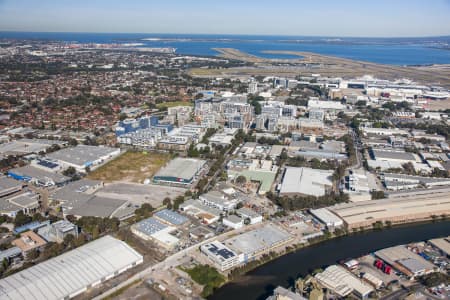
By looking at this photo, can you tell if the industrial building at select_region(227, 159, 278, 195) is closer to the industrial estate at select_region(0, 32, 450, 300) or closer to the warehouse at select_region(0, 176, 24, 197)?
the industrial estate at select_region(0, 32, 450, 300)

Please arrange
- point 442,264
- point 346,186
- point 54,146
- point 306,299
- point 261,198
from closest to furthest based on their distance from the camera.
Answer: point 306,299
point 442,264
point 261,198
point 346,186
point 54,146

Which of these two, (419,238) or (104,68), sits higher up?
(104,68)

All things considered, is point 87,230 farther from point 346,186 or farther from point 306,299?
point 346,186

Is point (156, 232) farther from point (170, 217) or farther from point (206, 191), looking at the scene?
point (206, 191)

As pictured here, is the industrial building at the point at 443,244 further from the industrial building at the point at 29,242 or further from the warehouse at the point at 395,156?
the industrial building at the point at 29,242

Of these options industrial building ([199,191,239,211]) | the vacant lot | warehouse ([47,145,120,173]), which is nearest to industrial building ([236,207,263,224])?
industrial building ([199,191,239,211])

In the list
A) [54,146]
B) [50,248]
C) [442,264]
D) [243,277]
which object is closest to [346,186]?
[442,264]

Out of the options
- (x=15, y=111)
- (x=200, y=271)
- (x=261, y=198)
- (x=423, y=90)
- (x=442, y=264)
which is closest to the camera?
(x=200, y=271)

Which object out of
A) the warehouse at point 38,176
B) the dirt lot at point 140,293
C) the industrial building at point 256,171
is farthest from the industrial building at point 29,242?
the industrial building at point 256,171
